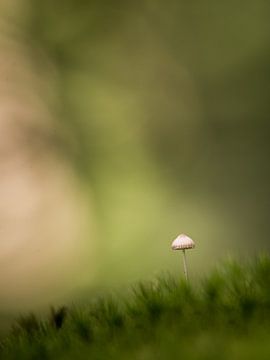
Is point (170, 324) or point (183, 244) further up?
point (183, 244)

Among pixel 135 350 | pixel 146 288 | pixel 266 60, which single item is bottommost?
pixel 135 350

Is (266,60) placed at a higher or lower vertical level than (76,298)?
higher

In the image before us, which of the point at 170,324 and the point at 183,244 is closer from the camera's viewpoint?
the point at 170,324

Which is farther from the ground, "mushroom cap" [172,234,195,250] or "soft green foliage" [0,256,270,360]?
"mushroom cap" [172,234,195,250]

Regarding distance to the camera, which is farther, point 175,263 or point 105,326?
point 175,263

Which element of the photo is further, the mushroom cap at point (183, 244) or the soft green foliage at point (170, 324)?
the mushroom cap at point (183, 244)

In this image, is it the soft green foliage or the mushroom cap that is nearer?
the soft green foliage

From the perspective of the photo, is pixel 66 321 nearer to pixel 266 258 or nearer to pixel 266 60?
pixel 266 258

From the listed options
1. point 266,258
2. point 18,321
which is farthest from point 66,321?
point 266,258
